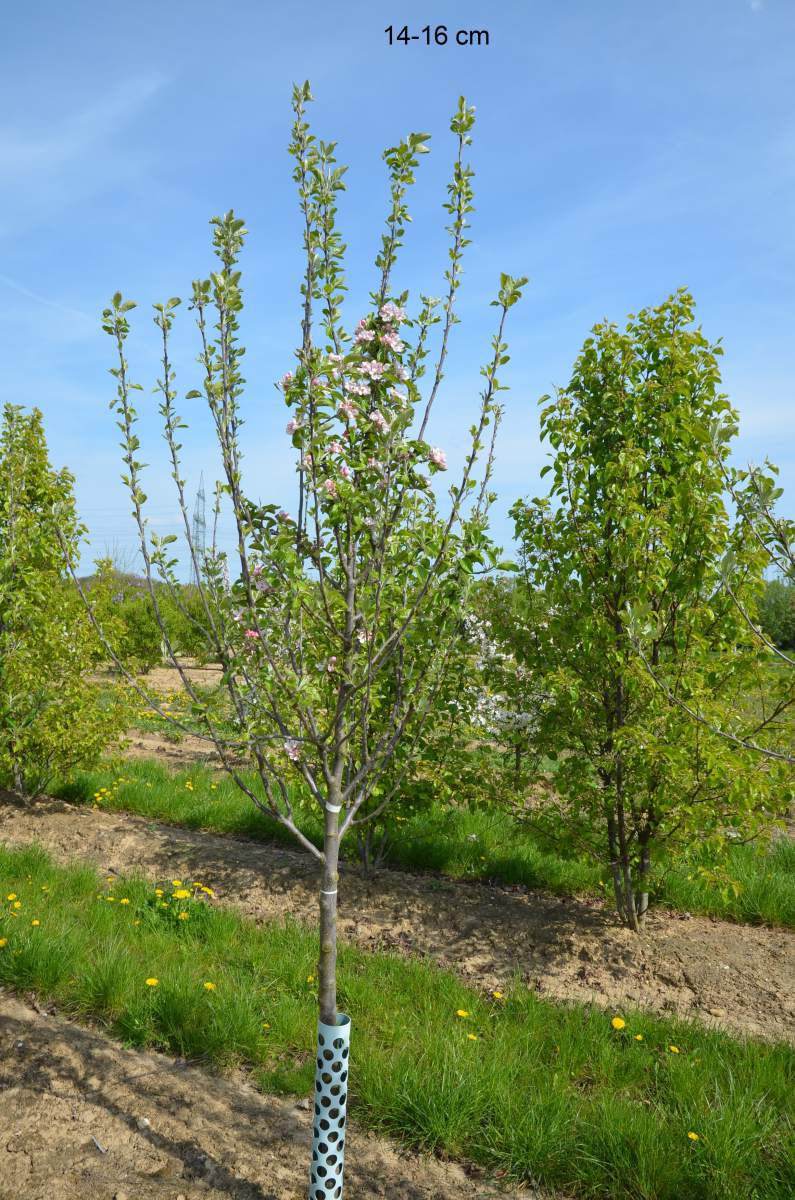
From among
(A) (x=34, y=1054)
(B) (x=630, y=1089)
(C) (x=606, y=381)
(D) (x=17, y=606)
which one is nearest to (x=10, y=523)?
(D) (x=17, y=606)

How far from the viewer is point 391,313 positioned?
2.66m

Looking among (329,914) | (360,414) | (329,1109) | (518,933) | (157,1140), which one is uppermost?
(360,414)

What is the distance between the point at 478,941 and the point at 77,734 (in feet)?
12.9

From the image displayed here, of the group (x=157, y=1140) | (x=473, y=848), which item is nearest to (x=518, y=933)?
(x=473, y=848)

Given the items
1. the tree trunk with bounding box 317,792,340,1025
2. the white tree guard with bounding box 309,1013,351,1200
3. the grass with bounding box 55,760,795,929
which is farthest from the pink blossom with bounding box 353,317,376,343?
the grass with bounding box 55,760,795,929

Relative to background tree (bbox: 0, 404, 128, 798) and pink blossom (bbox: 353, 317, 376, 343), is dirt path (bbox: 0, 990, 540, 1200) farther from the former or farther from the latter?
background tree (bbox: 0, 404, 128, 798)

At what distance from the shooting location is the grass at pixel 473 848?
5543 mm

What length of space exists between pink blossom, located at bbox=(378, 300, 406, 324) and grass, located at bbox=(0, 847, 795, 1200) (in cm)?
292

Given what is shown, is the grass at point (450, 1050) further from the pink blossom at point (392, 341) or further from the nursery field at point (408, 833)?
the pink blossom at point (392, 341)

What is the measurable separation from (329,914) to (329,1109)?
62 centimetres

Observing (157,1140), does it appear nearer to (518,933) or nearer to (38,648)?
(518,933)

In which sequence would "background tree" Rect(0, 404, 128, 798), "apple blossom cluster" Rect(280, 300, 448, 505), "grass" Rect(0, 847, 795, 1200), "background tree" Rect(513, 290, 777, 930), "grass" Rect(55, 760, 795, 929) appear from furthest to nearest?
"background tree" Rect(0, 404, 128, 798)
"grass" Rect(55, 760, 795, 929)
"background tree" Rect(513, 290, 777, 930)
"grass" Rect(0, 847, 795, 1200)
"apple blossom cluster" Rect(280, 300, 448, 505)

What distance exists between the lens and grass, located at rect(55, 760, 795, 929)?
218 inches

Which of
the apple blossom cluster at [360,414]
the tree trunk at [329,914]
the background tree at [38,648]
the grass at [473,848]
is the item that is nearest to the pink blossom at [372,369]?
the apple blossom cluster at [360,414]
